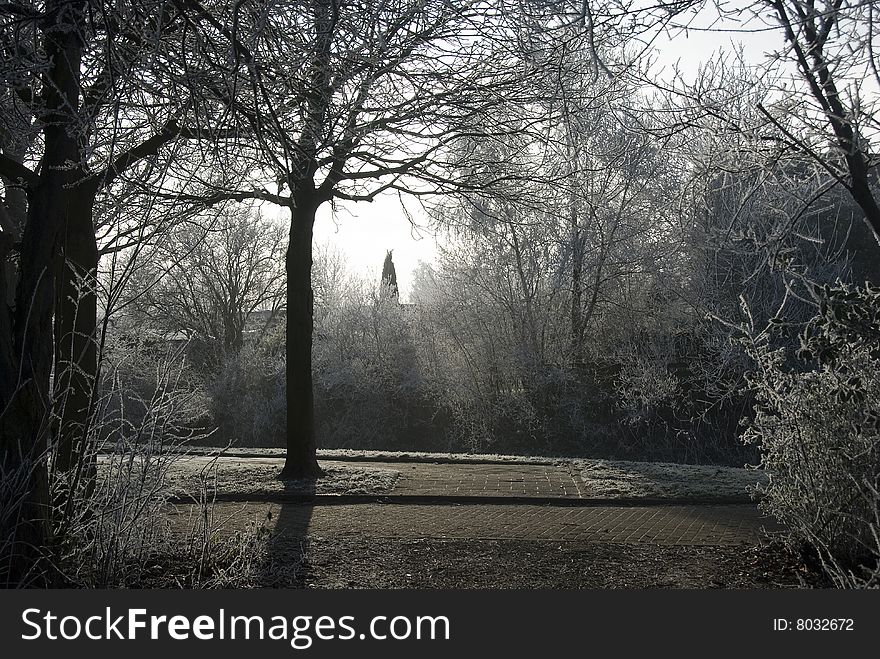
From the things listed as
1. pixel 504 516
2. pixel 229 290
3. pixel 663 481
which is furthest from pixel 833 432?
pixel 229 290

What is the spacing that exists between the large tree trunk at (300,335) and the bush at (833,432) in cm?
692

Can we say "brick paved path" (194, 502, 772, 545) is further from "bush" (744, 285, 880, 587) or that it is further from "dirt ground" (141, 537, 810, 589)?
"bush" (744, 285, 880, 587)

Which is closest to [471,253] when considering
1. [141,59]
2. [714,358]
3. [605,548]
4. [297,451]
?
[714,358]

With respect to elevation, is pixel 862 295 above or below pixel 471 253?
below

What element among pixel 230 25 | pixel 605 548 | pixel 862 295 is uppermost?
pixel 230 25

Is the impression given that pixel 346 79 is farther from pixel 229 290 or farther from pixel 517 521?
pixel 229 290

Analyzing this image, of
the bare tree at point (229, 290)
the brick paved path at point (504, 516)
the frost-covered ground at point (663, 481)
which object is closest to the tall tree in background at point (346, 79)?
the brick paved path at point (504, 516)

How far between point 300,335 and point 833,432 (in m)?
7.69

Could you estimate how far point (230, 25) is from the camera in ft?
17.2

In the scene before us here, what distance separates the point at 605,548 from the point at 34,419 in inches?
179

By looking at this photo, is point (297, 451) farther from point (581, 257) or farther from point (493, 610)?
point (581, 257)

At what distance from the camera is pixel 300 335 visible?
11.5m

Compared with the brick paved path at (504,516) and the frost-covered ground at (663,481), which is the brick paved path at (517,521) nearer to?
the brick paved path at (504,516)

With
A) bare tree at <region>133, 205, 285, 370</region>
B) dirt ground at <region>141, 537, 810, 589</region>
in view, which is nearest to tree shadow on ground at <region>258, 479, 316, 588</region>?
dirt ground at <region>141, 537, 810, 589</region>
